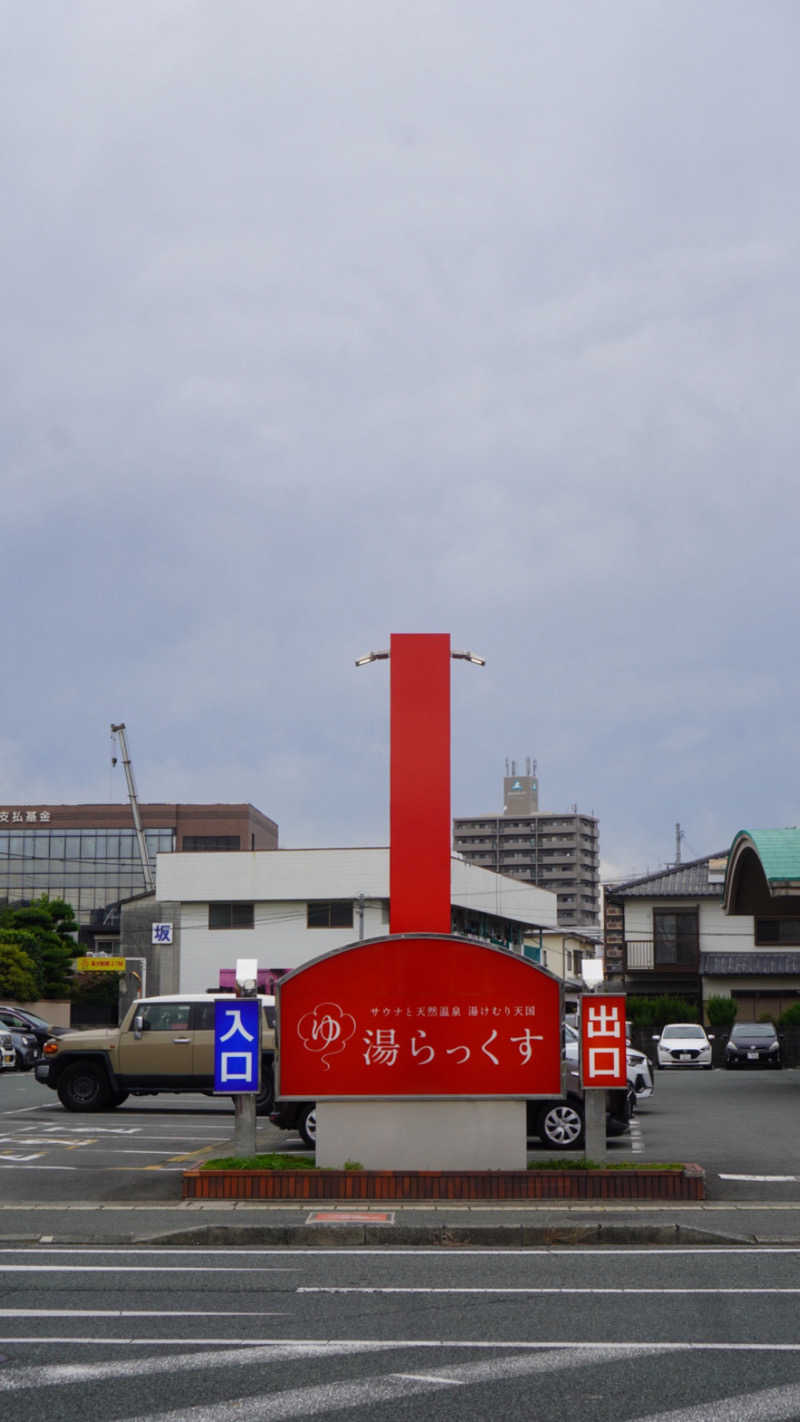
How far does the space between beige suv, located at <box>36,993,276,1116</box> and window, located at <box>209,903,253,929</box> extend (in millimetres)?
37463

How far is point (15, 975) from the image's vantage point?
189 feet

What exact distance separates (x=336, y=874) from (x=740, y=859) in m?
31.3

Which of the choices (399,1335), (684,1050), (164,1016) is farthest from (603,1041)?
(684,1050)

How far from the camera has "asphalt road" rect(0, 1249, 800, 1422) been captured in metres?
6.61

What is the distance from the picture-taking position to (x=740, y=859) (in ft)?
99.6

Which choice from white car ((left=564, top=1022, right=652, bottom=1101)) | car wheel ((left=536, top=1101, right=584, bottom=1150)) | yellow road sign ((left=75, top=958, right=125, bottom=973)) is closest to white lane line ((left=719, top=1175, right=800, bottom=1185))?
car wheel ((left=536, top=1101, right=584, bottom=1150))

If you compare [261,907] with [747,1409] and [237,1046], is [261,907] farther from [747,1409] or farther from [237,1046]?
[747,1409]

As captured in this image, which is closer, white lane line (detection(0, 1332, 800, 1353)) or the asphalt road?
the asphalt road

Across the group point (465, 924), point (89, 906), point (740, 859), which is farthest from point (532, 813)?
point (740, 859)

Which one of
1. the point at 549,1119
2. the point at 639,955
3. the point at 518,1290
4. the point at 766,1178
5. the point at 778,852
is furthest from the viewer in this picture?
the point at 639,955

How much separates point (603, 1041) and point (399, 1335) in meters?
6.02

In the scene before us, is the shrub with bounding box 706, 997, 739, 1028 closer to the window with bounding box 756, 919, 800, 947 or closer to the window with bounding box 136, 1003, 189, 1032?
the window with bounding box 756, 919, 800, 947

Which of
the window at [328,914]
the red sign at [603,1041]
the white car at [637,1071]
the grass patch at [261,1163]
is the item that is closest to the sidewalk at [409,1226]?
the grass patch at [261,1163]

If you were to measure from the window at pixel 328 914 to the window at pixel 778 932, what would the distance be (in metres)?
16.9
